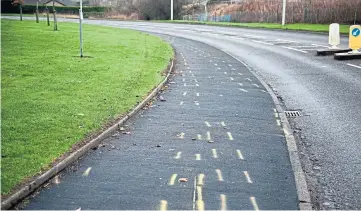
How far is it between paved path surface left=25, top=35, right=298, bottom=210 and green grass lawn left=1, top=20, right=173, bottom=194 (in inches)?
18.7

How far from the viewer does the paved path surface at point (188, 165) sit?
505 cm

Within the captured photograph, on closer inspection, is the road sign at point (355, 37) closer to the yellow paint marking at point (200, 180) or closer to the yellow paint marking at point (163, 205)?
the yellow paint marking at point (200, 180)

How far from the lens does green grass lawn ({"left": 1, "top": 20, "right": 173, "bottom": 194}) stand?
246 inches

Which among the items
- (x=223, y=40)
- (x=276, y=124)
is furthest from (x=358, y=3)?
(x=276, y=124)

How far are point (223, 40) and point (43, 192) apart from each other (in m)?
22.8

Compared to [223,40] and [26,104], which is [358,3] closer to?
[223,40]

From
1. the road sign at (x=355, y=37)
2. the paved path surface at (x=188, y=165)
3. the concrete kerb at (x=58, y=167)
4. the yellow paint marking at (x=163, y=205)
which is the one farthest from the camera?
the road sign at (x=355, y=37)

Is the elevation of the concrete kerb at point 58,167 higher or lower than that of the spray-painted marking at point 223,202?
higher

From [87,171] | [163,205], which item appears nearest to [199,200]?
[163,205]

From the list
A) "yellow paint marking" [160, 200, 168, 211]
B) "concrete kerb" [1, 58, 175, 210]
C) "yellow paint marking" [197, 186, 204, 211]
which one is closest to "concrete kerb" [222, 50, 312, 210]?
"yellow paint marking" [197, 186, 204, 211]

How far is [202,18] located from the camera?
57.3 m

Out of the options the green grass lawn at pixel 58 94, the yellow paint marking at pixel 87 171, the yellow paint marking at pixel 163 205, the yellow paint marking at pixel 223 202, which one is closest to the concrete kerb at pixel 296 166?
the yellow paint marking at pixel 223 202

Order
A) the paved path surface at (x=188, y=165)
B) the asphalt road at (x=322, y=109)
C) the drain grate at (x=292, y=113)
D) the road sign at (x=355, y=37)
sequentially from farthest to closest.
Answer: the road sign at (x=355, y=37), the drain grate at (x=292, y=113), the asphalt road at (x=322, y=109), the paved path surface at (x=188, y=165)

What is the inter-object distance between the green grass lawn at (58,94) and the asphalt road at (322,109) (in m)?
3.21
